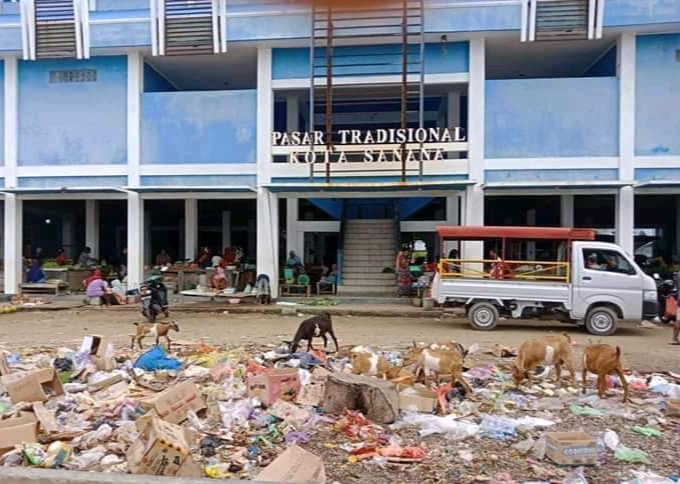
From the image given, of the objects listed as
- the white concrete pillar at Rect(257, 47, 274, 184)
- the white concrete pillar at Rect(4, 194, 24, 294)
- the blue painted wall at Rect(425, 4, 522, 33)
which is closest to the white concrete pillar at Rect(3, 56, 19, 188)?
the white concrete pillar at Rect(4, 194, 24, 294)

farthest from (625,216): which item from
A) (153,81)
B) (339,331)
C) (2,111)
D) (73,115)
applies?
(2,111)

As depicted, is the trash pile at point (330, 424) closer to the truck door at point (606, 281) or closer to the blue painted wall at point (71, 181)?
the truck door at point (606, 281)

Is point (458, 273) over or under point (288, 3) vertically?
under

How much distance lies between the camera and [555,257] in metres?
12.9

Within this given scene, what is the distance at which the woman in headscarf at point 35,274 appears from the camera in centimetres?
1934

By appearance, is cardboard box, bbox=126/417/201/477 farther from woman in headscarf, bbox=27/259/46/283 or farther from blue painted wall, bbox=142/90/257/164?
woman in headscarf, bbox=27/259/46/283

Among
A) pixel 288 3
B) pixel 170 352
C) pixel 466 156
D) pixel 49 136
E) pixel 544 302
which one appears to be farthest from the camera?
pixel 49 136

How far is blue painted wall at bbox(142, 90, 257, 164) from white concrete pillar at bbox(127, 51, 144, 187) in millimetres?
165

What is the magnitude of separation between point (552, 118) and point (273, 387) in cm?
1267

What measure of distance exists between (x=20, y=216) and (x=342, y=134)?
10.2 metres

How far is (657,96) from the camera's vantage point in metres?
15.9

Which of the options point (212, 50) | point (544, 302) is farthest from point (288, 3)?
point (212, 50)

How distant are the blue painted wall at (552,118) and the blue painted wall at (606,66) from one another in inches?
36.4

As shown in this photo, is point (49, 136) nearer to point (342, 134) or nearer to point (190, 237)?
point (190, 237)
